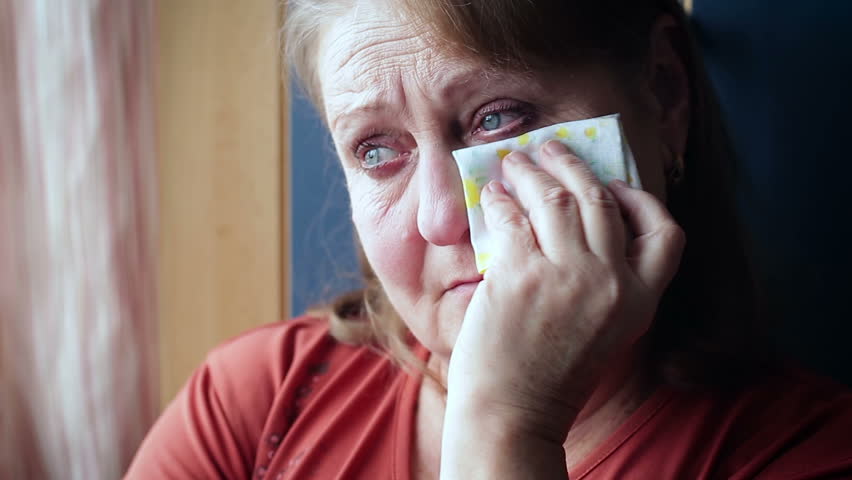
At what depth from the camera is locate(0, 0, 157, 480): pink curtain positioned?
146cm

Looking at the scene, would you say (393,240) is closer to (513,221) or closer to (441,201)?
(441,201)

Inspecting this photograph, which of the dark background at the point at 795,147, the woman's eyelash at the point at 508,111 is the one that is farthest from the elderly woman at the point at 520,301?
the dark background at the point at 795,147

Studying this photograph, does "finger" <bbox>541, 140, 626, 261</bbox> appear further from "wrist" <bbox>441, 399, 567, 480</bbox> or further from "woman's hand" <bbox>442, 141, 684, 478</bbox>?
"wrist" <bbox>441, 399, 567, 480</bbox>

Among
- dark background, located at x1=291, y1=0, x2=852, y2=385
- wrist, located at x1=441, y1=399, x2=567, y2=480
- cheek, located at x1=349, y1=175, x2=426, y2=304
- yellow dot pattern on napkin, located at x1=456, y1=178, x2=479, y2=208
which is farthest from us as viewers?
dark background, located at x1=291, y1=0, x2=852, y2=385

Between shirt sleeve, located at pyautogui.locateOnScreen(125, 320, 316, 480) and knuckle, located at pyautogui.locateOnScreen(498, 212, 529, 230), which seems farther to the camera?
shirt sleeve, located at pyautogui.locateOnScreen(125, 320, 316, 480)

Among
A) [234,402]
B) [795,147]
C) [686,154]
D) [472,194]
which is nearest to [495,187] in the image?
[472,194]

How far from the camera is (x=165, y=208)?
1854 millimetres

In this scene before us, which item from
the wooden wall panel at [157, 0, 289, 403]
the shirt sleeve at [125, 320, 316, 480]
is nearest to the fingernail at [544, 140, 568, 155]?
the shirt sleeve at [125, 320, 316, 480]

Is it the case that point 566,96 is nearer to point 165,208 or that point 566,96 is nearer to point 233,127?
point 233,127

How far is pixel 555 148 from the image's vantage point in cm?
92

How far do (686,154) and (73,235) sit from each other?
1.30 metres

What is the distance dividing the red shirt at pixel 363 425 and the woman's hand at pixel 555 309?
0.84 ft

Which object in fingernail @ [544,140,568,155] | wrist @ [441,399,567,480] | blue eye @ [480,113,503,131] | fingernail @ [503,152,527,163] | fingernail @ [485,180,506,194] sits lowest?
wrist @ [441,399,567,480]

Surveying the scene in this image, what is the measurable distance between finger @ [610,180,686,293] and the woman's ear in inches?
11.4
